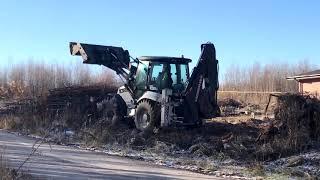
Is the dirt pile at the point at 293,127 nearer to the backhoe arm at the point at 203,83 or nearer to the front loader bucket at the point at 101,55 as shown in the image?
the backhoe arm at the point at 203,83


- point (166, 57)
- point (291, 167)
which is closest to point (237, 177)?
point (291, 167)

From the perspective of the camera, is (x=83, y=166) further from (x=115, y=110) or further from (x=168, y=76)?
(x=115, y=110)

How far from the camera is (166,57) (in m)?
21.6

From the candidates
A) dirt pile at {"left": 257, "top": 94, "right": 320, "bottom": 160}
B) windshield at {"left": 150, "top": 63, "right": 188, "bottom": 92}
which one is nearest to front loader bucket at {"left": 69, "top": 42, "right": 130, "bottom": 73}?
windshield at {"left": 150, "top": 63, "right": 188, "bottom": 92}

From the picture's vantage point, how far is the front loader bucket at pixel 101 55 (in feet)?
80.1

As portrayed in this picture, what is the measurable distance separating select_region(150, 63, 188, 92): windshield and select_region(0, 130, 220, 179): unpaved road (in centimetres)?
519

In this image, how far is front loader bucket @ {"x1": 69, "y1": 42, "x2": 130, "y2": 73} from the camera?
2441 cm

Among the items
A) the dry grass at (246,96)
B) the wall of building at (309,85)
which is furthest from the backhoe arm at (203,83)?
the dry grass at (246,96)

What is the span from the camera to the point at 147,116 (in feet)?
70.3

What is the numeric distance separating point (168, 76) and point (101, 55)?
448 cm

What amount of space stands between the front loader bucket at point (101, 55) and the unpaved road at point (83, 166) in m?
7.24

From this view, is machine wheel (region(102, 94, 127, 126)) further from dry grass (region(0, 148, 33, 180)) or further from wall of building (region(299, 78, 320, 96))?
wall of building (region(299, 78, 320, 96))

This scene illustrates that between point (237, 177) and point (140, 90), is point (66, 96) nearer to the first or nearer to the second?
point (140, 90)

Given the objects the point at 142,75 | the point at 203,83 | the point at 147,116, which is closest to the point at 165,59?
the point at 142,75
